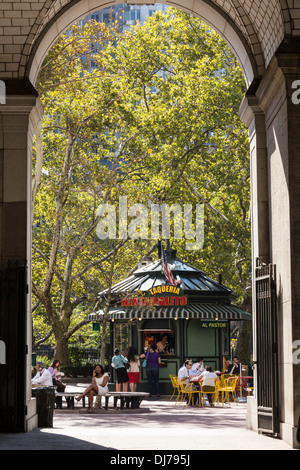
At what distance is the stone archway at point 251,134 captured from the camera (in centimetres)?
1149

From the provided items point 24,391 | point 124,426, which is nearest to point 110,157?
point 124,426

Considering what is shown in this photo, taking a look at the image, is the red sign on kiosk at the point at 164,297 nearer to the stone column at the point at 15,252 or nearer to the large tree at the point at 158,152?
the large tree at the point at 158,152

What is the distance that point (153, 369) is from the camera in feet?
84.1

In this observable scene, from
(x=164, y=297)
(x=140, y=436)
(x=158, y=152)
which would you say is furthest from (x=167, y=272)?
(x=140, y=436)

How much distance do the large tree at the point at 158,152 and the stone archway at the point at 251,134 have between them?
641 inches

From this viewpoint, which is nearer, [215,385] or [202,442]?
[202,442]

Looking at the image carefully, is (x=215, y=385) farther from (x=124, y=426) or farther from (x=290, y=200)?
(x=290, y=200)

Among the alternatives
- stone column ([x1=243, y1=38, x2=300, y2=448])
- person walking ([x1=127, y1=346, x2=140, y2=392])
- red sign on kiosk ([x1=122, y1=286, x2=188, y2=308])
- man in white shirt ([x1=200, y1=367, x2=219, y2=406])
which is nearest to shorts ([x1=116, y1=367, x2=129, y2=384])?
person walking ([x1=127, y1=346, x2=140, y2=392])

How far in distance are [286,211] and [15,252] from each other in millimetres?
4587

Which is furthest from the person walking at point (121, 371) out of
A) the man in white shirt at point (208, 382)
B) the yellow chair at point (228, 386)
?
the yellow chair at point (228, 386)

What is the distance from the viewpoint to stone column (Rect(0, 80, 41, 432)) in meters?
12.6

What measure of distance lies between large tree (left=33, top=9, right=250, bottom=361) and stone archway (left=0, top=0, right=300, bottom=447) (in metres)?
16.3

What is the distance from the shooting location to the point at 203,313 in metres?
27.7

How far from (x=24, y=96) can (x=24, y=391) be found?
4.92 meters
